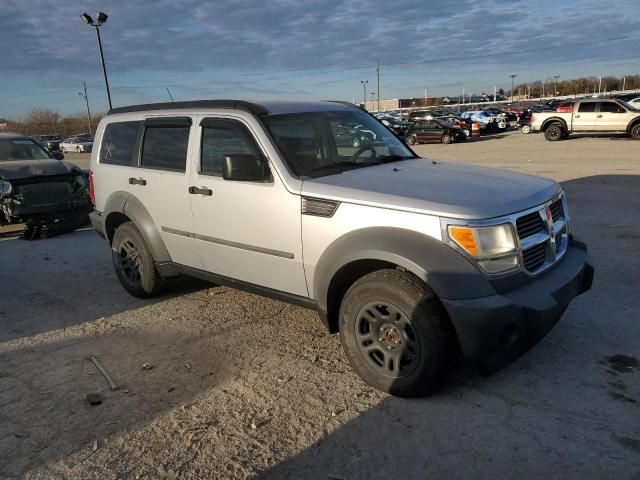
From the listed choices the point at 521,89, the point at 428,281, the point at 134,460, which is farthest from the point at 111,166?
the point at 521,89

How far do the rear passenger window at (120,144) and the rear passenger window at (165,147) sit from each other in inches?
9.0

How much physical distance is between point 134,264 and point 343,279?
2.77 m

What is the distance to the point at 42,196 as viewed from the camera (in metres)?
8.81

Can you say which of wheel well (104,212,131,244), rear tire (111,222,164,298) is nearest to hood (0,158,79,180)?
wheel well (104,212,131,244)

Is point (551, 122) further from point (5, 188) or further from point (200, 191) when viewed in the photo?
point (200, 191)

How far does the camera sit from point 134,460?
2.82 m

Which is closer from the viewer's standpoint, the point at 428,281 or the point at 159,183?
the point at 428,281

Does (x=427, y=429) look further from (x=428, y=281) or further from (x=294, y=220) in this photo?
(x=294, y=220)

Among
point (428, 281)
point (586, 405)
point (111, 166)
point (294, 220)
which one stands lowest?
point (586, 405)

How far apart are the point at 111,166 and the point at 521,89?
150 m

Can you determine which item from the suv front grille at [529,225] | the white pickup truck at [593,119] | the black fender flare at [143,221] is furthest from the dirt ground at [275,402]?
the white pickup truck at [593,119]

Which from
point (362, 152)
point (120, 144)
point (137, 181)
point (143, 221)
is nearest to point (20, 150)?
point (120, 144)

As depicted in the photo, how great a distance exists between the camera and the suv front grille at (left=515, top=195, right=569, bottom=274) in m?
3.20

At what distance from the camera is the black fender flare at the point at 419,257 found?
2.99m
